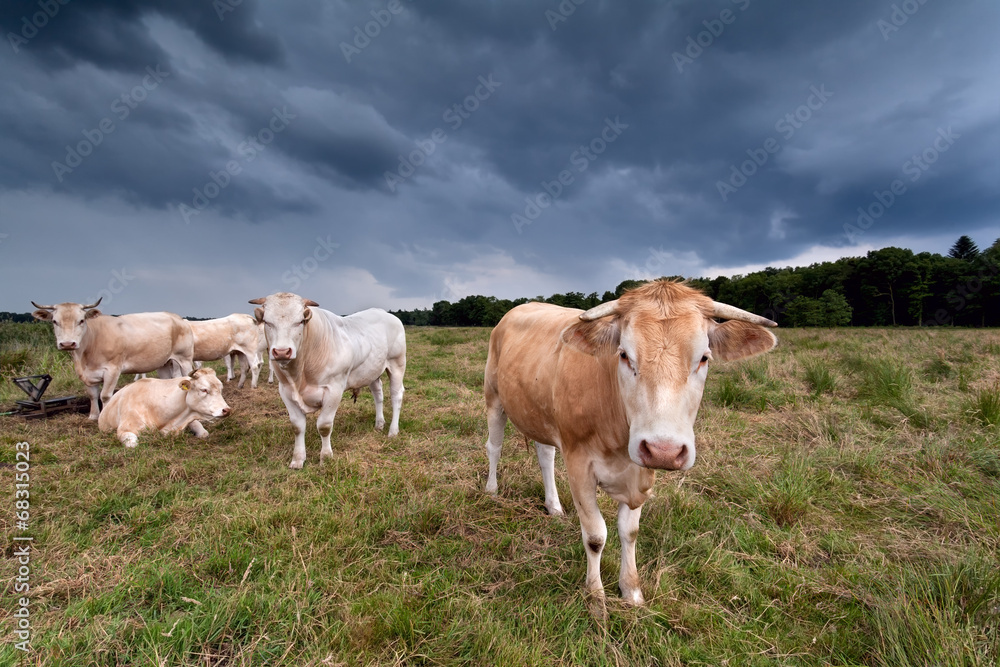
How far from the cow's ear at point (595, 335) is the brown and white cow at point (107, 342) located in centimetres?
871

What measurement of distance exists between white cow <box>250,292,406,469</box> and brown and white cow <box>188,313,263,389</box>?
5445mm

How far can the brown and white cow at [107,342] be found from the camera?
7.09 m

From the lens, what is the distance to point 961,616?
204cm

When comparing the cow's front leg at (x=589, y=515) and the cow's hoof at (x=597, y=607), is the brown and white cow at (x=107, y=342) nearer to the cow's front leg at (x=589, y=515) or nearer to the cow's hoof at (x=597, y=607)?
the cow's front leg at (x=589, y=515)

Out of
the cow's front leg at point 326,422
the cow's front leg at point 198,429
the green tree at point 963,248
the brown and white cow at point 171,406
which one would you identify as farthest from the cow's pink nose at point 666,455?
the green tree at point 963,248

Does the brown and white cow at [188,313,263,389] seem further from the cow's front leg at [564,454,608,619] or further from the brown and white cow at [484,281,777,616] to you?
the cow's front leg at [564,454,608,619]

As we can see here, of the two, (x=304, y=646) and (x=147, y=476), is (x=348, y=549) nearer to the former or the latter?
(x=304, y=646)

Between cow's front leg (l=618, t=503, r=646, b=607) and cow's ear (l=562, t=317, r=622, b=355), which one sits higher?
cow's ear (l=562, t=317, r=622, b=355)

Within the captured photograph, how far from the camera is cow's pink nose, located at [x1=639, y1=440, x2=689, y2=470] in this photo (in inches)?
70.3

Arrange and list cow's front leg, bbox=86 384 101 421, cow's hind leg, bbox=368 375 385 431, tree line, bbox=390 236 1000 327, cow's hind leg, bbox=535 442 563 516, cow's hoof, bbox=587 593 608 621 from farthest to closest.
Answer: tree line, bbox=390 236 1000 327 → cow's front leg, bbox=86 384 101 421 → cow's hind leg, bbox=368 375 385 431 → cow's hind leg, bbox=535 442 563 516 → cow's hoof, bbox=587 593 608 621

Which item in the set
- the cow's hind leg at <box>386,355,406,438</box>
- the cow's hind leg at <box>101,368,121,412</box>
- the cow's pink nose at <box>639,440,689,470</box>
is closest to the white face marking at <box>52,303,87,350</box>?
the cow's hind leg at <box>101,368,121,412</box>

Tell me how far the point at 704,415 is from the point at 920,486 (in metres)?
2.59

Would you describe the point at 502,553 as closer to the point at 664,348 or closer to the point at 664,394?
the point at 664,394

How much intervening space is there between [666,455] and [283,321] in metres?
4.60
